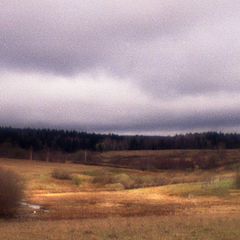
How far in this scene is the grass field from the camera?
27498 mm

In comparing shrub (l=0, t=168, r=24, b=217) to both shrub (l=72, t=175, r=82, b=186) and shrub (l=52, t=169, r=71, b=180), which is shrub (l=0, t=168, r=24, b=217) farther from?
shrub (l=52, t=169, r=71, b=180)

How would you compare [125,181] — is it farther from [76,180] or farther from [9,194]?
[9,194]

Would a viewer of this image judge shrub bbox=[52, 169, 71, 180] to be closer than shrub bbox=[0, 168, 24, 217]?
No

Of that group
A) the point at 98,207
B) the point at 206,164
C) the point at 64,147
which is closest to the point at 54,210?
the point at 98,207

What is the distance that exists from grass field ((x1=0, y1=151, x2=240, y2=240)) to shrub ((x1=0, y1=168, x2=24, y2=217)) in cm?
100

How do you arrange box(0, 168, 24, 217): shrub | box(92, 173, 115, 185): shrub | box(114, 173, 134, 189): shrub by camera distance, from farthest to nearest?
box(92, 173, 115, 185): shrub
box(114, 173, 134, 189): shrub
box(0, 168, 24, 217): shrub

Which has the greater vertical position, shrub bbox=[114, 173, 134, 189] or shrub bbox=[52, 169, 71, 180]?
shrub bbox=[52, 169, 71, 180]

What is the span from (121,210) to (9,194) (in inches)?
373

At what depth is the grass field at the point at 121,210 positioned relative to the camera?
90.2 feet

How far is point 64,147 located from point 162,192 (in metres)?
122

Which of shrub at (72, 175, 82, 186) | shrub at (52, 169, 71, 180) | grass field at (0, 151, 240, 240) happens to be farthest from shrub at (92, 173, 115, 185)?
shrub at (52, 169, 71, 180)

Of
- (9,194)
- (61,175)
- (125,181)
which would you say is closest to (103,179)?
(125,181)

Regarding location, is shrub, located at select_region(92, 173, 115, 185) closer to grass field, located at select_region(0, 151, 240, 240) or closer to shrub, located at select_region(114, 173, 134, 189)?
grass field, located at select_region(0, 151, 240, 240)

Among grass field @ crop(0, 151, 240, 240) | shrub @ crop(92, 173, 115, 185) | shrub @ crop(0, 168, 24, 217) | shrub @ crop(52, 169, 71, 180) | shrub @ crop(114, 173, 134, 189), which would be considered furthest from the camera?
shrub @ crop(52, 169, 71, 180)
